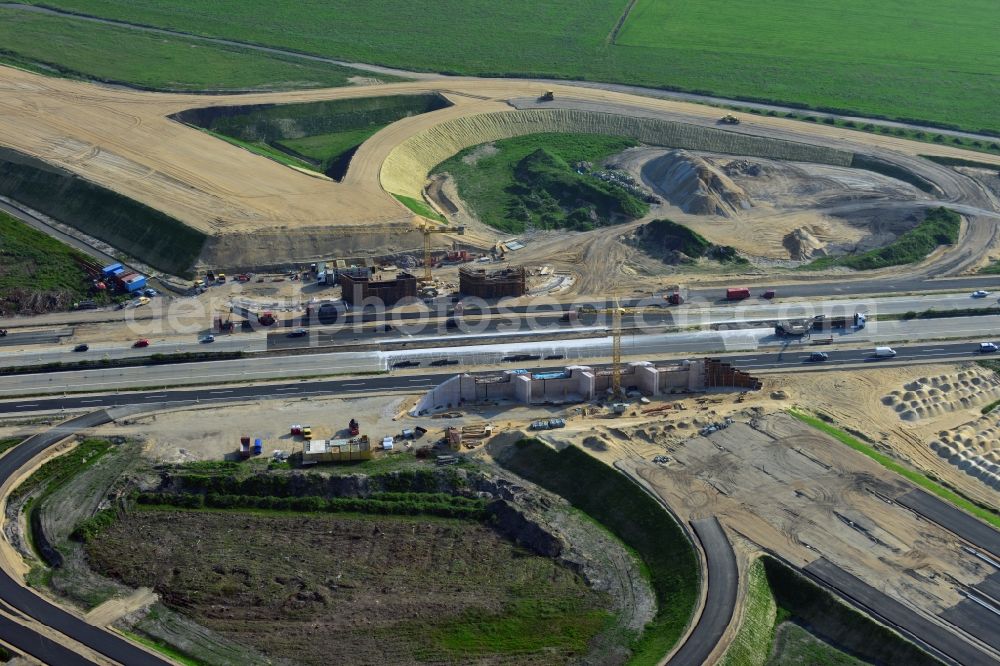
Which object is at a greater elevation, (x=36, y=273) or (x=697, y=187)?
(x=697, y=187)

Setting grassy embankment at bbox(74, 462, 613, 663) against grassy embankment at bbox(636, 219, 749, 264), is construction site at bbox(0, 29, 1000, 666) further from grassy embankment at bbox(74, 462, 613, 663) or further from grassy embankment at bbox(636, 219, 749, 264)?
grassy embankment at bbox(636, 219, 749, 264)

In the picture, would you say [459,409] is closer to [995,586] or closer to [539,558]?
[539,558]

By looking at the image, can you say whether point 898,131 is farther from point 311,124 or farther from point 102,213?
point 102,213

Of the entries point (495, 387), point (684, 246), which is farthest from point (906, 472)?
point (684, 246)

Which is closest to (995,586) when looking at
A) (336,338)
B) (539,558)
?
(539,558)

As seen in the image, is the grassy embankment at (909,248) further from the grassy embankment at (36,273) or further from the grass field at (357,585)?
the grassy embankment at (36,273)

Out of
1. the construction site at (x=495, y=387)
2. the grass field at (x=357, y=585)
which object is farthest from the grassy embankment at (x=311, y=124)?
the grass field at (x=357, y=585)

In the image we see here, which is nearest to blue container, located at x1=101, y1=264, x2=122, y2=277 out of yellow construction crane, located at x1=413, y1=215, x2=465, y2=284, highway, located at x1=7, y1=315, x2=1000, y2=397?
highway, located at x1=7, y1=315, x2=1000, y2=397
